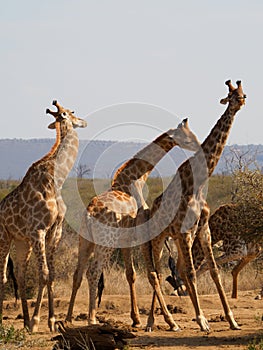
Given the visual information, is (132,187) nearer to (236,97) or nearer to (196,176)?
(196,176)

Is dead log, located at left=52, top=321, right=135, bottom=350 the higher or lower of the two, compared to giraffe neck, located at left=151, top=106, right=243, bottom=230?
lower

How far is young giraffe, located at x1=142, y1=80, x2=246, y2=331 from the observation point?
10867 mm

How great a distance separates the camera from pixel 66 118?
39.7ft

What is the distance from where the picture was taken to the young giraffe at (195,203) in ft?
35.7

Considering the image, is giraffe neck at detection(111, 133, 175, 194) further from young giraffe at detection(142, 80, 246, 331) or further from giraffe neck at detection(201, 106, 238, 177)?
giraffe neck at detection(201, 106, 238, 177)

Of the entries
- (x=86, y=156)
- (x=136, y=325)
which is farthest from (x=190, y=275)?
(x=86, y=156)

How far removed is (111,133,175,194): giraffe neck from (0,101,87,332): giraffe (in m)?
0.81

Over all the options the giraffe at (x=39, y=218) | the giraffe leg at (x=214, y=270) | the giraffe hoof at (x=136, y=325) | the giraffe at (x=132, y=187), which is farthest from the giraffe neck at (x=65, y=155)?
the giraffe hoof at (x=136, y=325)

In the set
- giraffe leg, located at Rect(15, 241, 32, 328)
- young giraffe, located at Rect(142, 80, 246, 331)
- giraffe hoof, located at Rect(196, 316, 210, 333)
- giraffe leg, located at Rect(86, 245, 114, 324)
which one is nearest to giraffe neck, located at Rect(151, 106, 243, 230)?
young giraffe, located at Rect(142, 80, 246, 331)

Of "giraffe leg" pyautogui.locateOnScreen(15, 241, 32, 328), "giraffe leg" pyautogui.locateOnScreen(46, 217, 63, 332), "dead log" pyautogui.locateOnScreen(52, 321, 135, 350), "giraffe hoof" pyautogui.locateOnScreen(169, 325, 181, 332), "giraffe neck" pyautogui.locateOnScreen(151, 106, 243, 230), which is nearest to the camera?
"dead log" pyautogui.locateOnScreen(52, 321, 135, 350)

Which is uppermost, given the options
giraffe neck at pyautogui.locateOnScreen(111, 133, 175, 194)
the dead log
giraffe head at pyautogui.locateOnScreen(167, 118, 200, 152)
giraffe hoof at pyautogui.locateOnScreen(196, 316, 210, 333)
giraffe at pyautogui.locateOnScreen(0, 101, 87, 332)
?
giraffe head at pyautogui.locateOnScreen(167, 118, 200, 152)

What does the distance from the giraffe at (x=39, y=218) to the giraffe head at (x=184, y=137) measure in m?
1.40

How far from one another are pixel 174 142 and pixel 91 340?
3910mm

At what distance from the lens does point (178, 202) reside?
36.4ft
